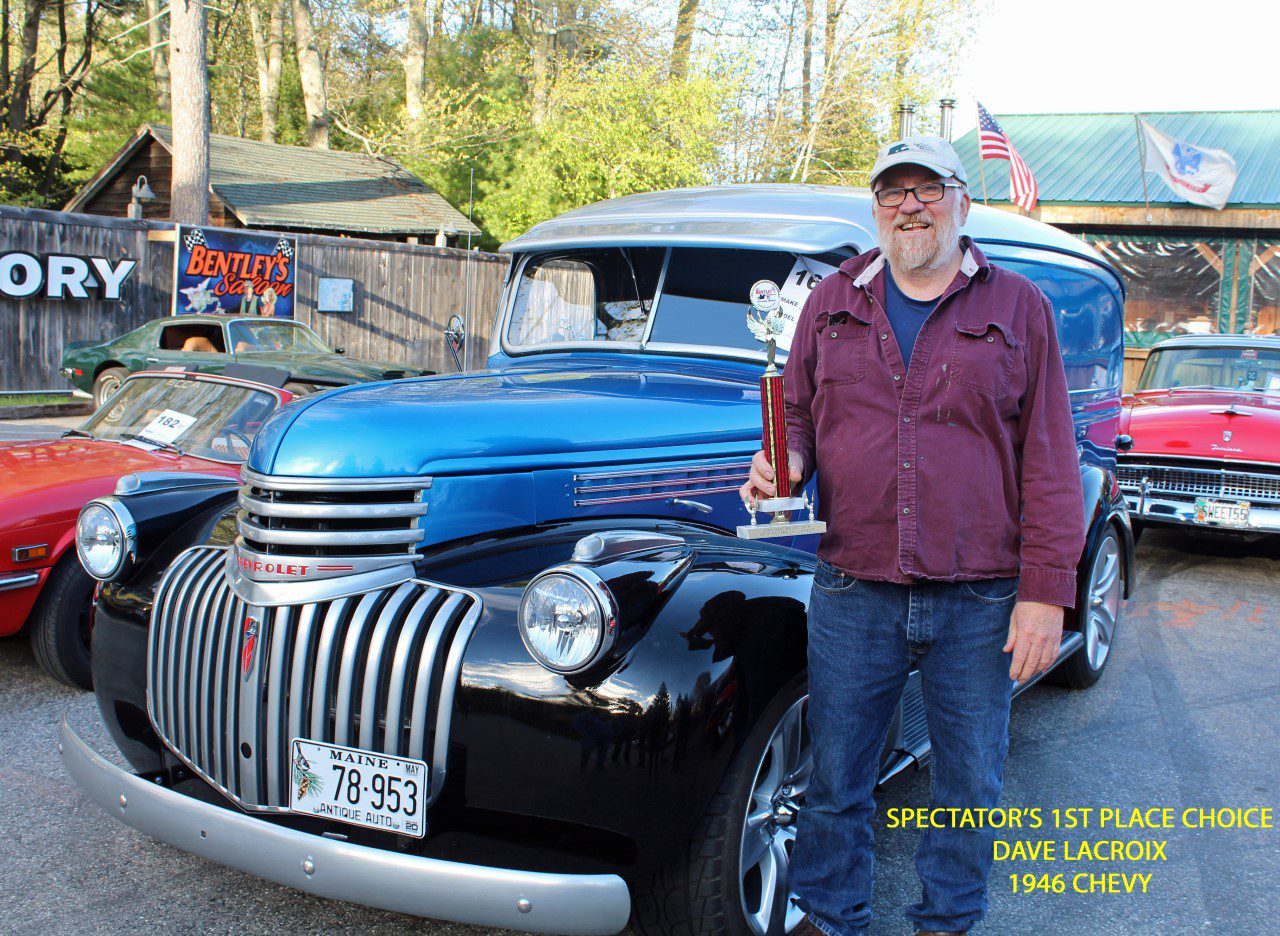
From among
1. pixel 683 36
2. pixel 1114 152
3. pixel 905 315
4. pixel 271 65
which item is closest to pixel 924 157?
pixel 905 315

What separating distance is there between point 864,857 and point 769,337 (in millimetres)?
1266

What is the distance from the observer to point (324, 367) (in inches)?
393

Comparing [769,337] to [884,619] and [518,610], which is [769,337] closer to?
[884,619]

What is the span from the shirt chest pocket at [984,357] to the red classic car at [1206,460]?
16.3 ft

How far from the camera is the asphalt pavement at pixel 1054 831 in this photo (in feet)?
9.65

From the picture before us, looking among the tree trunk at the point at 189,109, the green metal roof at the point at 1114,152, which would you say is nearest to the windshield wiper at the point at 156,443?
the tree trunk at the point at 189,109

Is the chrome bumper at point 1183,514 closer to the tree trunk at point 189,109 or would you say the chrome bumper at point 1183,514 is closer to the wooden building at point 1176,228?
the wooden building at point 1176,228

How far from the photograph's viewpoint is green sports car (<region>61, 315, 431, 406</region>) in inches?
433

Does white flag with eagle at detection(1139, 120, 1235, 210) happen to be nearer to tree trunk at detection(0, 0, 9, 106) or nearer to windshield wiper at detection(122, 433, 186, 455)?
windshield wiper at detection(122, 433, 186, 455)

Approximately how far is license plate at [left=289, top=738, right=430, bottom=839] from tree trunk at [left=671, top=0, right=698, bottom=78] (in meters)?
21.6

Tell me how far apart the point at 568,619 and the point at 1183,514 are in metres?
6.08

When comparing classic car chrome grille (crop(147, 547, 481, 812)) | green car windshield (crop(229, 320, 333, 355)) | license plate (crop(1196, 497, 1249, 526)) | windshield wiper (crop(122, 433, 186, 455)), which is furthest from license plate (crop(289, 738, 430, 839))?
green car windshield (crop(229, 320, 333, 355))

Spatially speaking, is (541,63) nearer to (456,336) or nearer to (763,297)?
(456,336)

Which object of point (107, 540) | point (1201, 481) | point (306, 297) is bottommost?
point (1201, 481)
